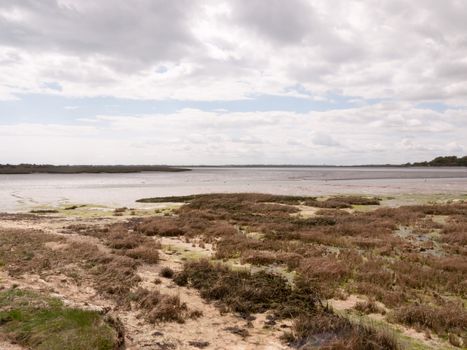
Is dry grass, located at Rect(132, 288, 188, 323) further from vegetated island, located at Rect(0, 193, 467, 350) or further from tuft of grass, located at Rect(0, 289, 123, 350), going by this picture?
tuft of grass, located at Rect(0, 289, 123, 350)

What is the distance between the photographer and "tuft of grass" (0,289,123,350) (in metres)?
8.12

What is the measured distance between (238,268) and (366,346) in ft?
26.8

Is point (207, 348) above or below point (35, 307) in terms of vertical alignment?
below

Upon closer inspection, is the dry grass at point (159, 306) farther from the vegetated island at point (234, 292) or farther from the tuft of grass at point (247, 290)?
the tuft of grass at point (247, 290)

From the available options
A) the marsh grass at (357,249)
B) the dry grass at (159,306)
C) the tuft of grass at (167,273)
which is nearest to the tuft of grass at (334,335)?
the marsh grass at (357,249)

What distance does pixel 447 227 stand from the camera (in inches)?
1011

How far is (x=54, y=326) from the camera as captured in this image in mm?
8812

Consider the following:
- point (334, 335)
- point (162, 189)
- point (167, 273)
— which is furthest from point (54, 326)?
point (162, 189)

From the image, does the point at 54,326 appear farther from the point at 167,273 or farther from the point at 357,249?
the point at 357,249

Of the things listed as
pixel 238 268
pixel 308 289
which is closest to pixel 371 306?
pixel 308 289

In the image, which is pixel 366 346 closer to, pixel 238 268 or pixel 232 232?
pixel 238 268

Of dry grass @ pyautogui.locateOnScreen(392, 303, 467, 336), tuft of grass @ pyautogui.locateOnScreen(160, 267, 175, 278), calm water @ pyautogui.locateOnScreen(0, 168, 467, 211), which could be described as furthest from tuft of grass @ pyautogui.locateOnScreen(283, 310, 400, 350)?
calm water @ pyautogui.locateOnScreen(0, 168, 467, 211)

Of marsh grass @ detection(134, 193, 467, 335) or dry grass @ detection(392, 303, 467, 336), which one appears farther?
marsh grass @ detection(134, 193, 467, 335)

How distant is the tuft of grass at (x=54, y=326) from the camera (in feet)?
26.7
